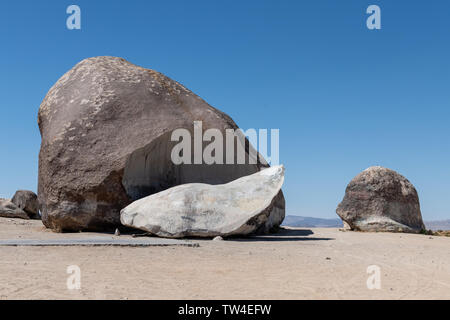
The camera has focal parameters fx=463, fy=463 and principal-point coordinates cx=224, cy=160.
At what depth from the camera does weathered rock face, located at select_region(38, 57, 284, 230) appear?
11.1 metres

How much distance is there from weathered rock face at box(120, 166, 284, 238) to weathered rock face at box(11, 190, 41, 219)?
12.6 m

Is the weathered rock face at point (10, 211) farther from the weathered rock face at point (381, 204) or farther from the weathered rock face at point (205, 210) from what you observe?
the weathered rock face at point (381, 204)

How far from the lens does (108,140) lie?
1133cm

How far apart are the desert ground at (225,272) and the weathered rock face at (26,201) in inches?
560

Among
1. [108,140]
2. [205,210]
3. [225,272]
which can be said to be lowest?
[225,272]

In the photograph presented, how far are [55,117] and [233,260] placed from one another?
24.1 ft

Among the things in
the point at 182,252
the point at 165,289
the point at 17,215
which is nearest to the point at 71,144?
the point at 182,252

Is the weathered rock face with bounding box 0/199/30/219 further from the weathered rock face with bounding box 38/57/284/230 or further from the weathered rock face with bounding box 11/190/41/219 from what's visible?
the weathered rock face with bounding box 38/57/284/230

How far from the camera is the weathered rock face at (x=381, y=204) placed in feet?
45.0

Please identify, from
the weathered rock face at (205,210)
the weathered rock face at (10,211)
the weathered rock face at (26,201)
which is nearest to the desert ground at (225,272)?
the weathered rock face at (205,210)

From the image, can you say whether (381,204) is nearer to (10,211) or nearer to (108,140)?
(108,140)

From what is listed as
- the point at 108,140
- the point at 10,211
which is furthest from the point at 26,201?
the point at 108,140

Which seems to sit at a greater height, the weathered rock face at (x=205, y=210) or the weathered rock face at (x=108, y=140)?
the weathered rock face at (x=108, y=140)

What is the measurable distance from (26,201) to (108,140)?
37.6 feet
